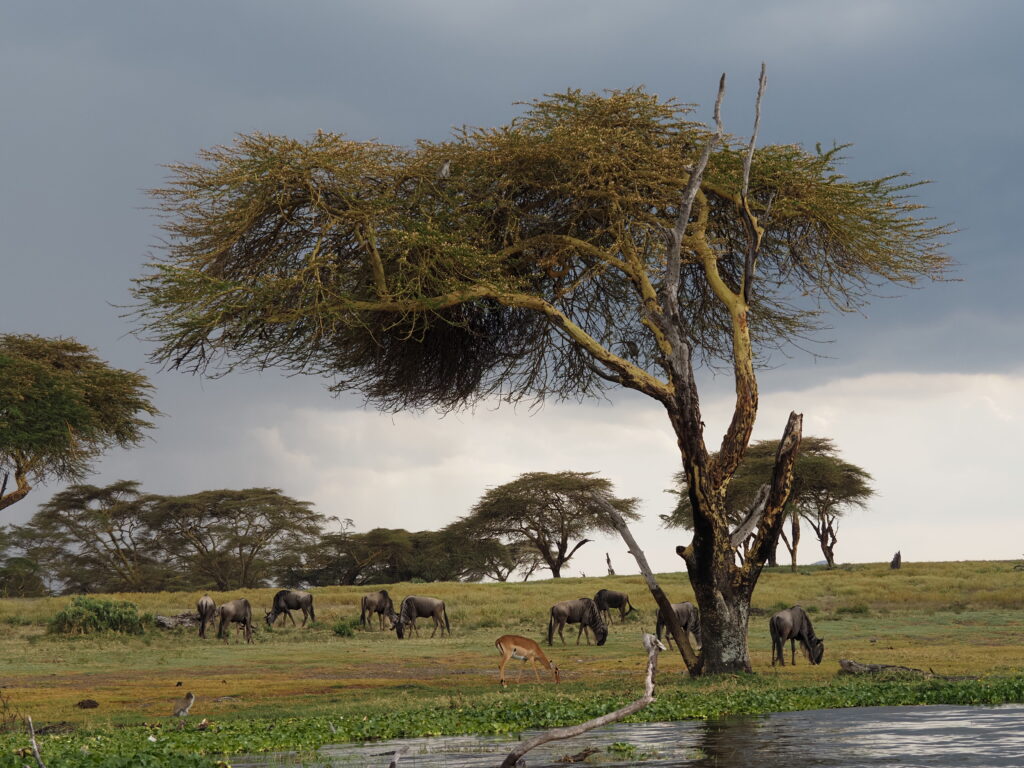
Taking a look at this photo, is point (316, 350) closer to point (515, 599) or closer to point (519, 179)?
point (519, 179)

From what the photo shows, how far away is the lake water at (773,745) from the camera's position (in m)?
10.7

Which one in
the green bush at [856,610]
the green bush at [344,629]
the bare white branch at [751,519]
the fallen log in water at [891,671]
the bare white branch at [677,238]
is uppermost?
the bare white branch at [677,238]

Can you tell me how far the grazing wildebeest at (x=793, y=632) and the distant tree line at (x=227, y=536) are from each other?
1696 inches

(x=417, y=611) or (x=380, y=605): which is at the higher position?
(x=380, y=605)

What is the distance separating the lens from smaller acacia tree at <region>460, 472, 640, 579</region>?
2773 inches

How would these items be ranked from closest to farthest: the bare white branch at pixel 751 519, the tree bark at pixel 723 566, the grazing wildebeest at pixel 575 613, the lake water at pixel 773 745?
the lake water at pixel 773 745
the tree bark at pixel 723 566
the bare white branch at pixel 751 519
the grazing wildebeest at pixel 575 613

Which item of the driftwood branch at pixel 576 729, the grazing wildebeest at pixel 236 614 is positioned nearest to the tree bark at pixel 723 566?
the driftwood branch at pixel 576 729

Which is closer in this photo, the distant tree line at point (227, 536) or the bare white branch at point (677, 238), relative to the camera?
the bare white branch at point (677, 238)

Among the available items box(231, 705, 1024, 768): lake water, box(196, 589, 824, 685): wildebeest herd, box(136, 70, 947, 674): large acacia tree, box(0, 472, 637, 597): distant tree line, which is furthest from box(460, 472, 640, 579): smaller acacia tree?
box(231, 705, 1024, 768): lake water

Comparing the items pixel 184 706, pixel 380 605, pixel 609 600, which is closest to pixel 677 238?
pixel 184 706

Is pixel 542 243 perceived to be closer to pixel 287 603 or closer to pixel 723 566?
pixel 723 566

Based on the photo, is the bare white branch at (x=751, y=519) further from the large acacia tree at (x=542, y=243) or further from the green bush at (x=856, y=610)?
the green bush at (x=856, y=610)

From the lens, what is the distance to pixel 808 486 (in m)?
70.3

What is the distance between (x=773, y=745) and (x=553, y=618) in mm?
22095
